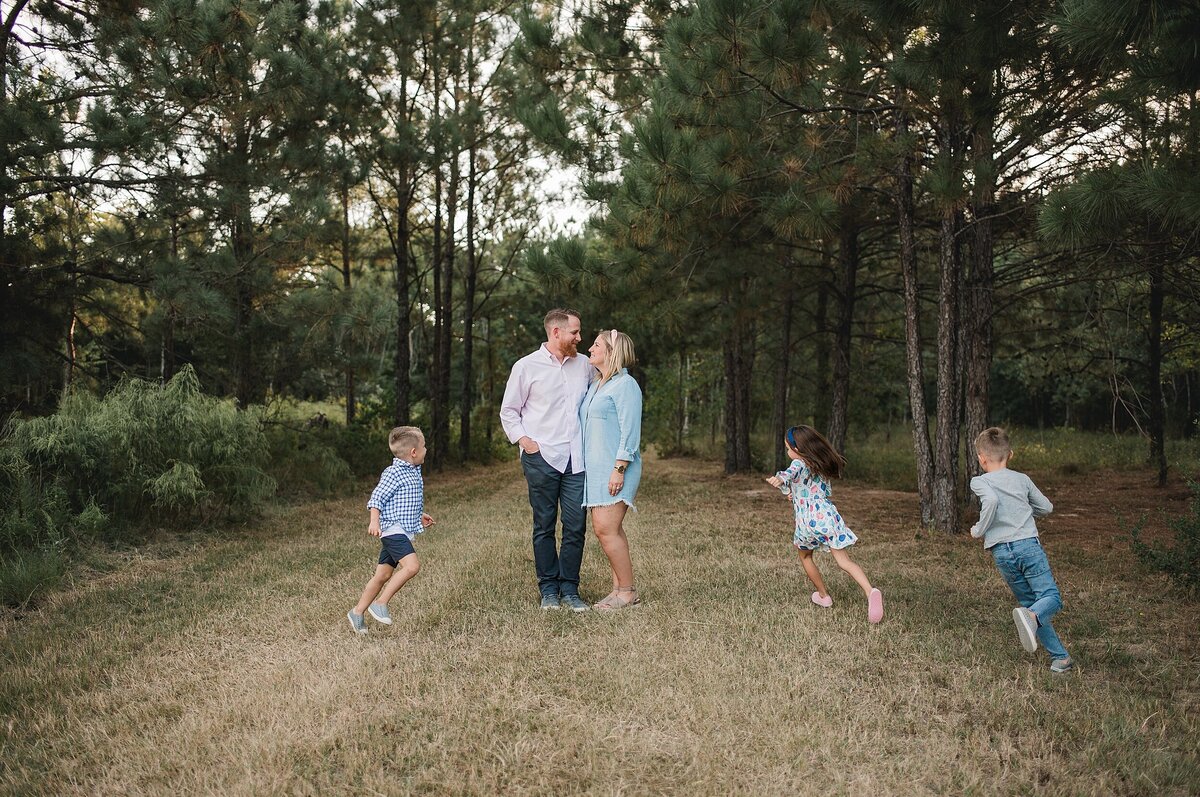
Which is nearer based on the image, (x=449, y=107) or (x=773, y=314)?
(x=773, y=314)

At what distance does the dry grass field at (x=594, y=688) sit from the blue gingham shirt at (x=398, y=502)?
63 cm

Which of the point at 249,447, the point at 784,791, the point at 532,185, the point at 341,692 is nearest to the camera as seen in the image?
the point at 784,791

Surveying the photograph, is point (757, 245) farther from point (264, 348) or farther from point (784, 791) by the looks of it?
point (784, 791)

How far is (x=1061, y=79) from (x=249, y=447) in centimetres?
903

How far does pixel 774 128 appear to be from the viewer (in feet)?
32.5

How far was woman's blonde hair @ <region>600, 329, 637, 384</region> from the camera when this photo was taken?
18.0 feet

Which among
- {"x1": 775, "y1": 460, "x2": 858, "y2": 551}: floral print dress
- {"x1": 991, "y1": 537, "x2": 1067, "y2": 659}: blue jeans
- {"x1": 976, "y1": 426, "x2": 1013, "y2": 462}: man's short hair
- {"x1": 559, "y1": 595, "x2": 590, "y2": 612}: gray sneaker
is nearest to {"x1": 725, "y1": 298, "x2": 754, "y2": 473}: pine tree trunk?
{"x1": 775, "y1": 460, "x2": 858, "y2": 551}: floral print dress

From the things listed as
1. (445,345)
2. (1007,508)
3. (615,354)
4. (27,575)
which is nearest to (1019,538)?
(1007,508)

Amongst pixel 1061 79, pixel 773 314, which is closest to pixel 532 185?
pixel 773 314

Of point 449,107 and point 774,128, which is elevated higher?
point 449,107

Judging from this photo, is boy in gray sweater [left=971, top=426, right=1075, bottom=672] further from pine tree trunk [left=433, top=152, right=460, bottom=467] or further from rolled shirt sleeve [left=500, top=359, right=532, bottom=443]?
pine tree trunk [left=433, top=152, right=460, bottom=467]

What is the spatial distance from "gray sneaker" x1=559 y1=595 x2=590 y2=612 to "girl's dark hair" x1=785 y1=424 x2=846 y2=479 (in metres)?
1.76

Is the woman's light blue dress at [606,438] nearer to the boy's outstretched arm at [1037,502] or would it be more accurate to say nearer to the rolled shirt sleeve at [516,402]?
the rolled shirt sleeve at [516,402]

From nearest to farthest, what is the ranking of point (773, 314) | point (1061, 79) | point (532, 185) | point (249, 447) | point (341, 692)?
point (341, 692) → point (1061, 79) → point (249, 447) → point (773, 314) → point (532, 185)
